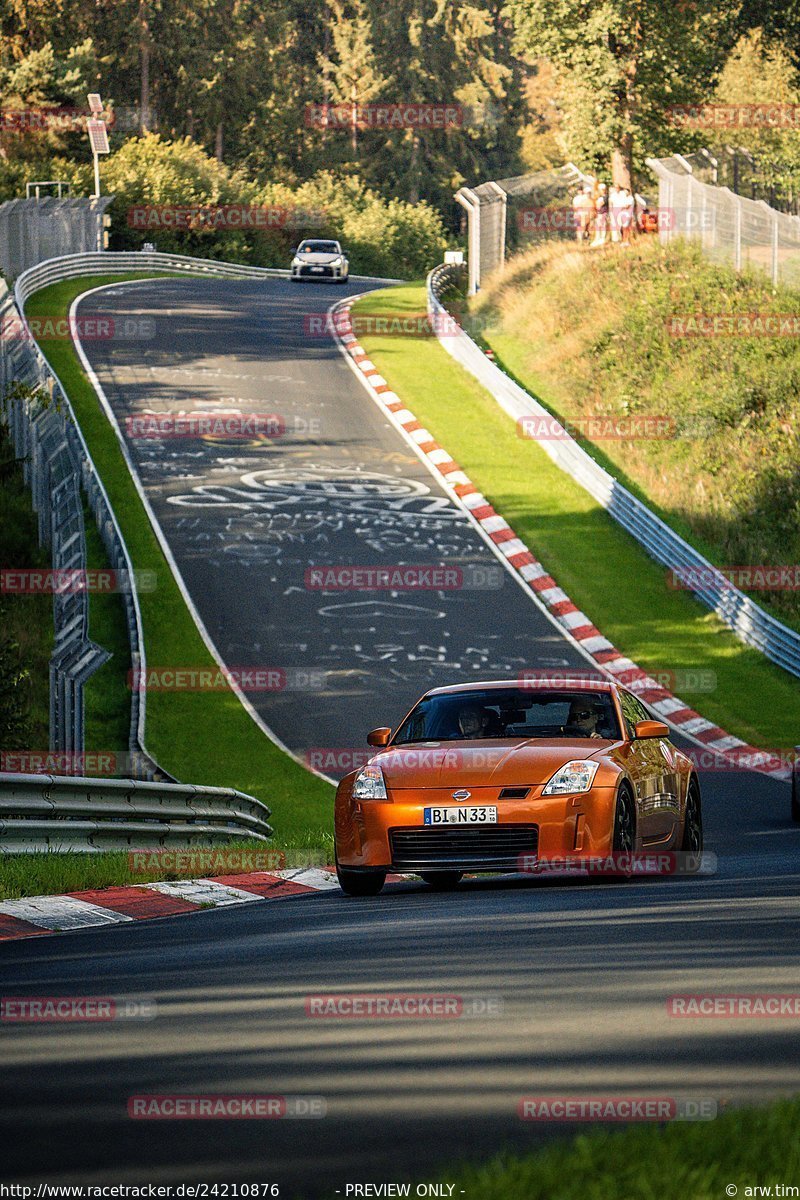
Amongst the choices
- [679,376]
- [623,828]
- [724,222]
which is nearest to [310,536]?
[679,376]

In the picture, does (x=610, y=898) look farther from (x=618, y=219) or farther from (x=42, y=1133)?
(x=618, y=219)

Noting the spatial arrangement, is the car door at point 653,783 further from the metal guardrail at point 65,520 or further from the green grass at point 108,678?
the green grass at point 108,678

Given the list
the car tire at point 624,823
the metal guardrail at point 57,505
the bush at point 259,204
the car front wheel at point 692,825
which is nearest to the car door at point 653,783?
the car tire at point 624,823

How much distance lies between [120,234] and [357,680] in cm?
5461

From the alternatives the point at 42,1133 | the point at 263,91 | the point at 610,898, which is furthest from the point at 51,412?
the point at 263,91

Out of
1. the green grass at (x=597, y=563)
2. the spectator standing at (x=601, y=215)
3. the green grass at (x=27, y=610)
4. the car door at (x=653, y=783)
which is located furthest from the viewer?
the spectator standing at (x=601, y=215)

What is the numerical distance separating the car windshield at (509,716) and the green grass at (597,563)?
11663 mm

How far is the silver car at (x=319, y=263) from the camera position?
64.4 meters

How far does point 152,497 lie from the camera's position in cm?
3428

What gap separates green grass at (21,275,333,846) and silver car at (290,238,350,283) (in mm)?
31387

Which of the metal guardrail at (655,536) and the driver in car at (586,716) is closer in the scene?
the driver in car at (586,716)

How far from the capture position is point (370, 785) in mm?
11641

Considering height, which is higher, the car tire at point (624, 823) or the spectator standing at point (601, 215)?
the car tire at point (624, 823)

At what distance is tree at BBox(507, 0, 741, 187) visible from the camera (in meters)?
51.2
